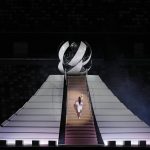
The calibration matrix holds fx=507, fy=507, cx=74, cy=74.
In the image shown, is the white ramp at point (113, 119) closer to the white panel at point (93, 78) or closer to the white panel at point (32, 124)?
the white panel at point (93, 78)

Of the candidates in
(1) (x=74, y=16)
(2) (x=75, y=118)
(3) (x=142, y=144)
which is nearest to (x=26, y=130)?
(2) (x=75, y=118)

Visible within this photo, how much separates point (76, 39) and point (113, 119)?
1241mm

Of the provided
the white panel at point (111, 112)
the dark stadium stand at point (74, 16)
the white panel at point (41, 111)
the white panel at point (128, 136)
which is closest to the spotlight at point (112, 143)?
the white panel at point (128, 136)

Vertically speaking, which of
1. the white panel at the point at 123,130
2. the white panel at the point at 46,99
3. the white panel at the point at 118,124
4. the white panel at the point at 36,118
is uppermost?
the white panel at the point at 46,99

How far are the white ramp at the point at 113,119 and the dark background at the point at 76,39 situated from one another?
262 millimetres

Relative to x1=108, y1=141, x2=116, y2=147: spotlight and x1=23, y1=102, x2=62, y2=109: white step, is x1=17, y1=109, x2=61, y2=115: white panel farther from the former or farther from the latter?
x1=108, y1=141, x2=116, y2=147: spotlight

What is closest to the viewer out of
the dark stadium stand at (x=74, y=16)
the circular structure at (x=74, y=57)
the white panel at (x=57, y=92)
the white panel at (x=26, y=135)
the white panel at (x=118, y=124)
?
the white panel at (x=26, y=135)

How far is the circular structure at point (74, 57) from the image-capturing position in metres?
6.47

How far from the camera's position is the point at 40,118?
6273 millimetres

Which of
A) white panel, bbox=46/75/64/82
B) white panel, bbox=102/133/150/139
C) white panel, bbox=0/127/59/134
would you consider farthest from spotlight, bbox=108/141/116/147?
white panel, bbox=46/75/64/82

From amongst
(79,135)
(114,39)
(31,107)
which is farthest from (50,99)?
(114,39)

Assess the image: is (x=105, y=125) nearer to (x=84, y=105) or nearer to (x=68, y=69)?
(x=84, y=105)

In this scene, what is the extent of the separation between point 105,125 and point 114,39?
133 centimetres

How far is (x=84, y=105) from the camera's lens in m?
6.42
